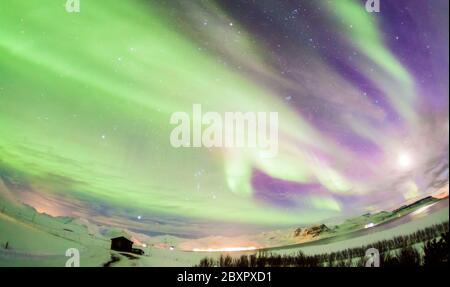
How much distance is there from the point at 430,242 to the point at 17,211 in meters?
5.03

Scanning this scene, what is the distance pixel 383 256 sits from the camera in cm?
403

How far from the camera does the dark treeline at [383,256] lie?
4.00 meters

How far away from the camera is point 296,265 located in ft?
13.7

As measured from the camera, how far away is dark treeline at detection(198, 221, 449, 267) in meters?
4.00
